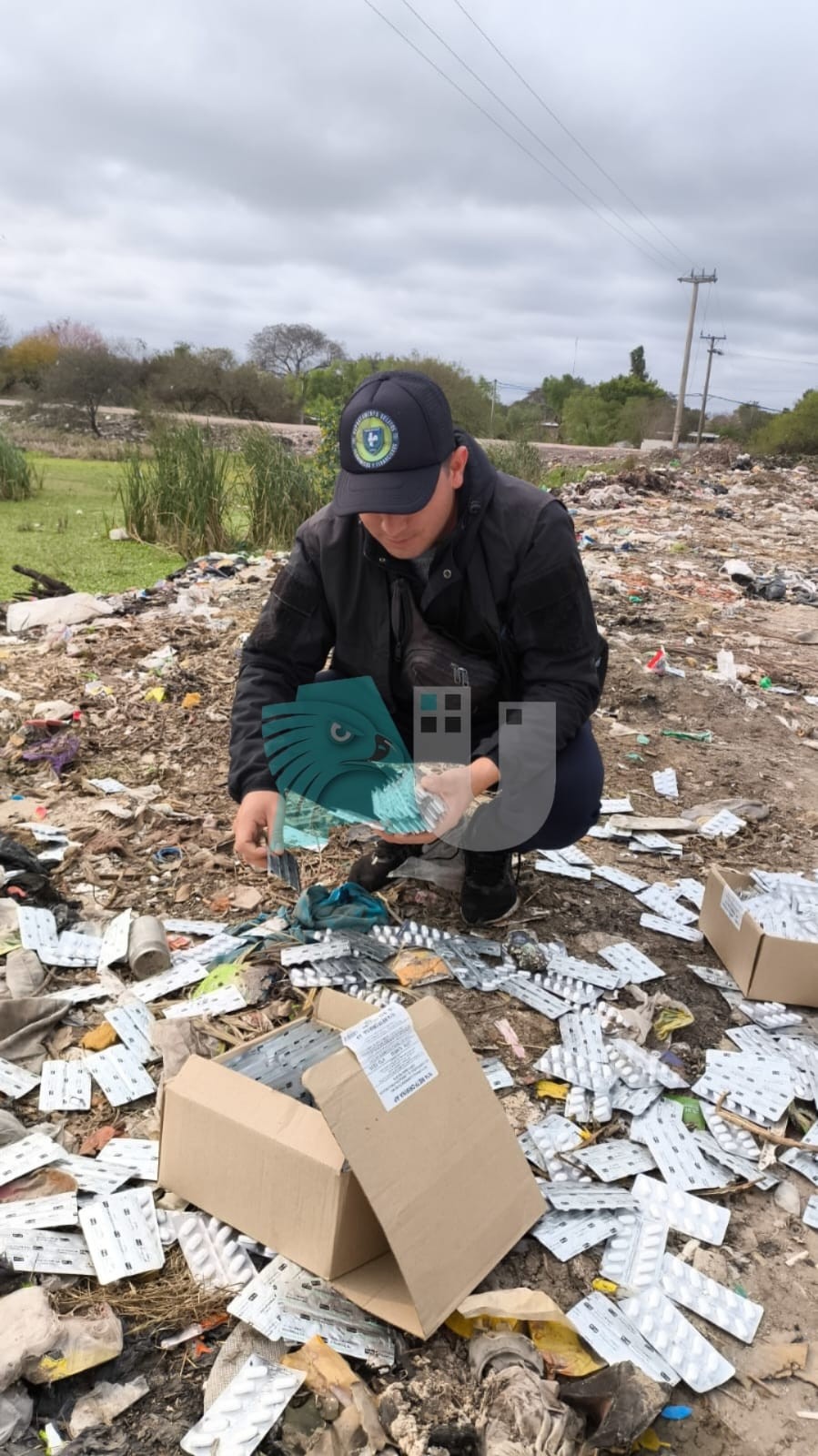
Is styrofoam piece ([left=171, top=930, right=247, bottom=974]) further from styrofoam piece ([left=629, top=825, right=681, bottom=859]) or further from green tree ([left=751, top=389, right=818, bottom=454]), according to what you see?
green tree ([left=751, top=389, right=818, bottom=454])

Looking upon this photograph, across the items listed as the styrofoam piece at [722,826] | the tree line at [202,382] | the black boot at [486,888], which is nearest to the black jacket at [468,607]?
the black boot at [486,888]

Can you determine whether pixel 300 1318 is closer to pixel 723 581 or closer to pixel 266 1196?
pixel 266 1196

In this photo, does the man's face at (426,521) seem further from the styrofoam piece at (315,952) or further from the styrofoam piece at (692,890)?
the styrofoam piece at (692,890)

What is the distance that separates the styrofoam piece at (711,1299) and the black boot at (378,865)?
1221 mm

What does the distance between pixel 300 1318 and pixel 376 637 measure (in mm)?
1371

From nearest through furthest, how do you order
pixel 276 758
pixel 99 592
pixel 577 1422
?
pixel 577 1422 < pixel 276 758 < pixel 99 592

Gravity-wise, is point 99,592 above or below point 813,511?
below

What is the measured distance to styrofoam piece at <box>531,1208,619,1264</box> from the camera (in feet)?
4.96

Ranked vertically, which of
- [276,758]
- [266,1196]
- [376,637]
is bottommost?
[266,1196]

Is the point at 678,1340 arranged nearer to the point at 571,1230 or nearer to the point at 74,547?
the point at 571,1230

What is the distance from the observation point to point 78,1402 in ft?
4.09

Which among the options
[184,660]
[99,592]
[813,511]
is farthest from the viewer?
[813,511]

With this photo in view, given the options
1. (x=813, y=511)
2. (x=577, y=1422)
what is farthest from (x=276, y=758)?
(x=813, y=511)

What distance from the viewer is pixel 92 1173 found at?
5.21 ft
